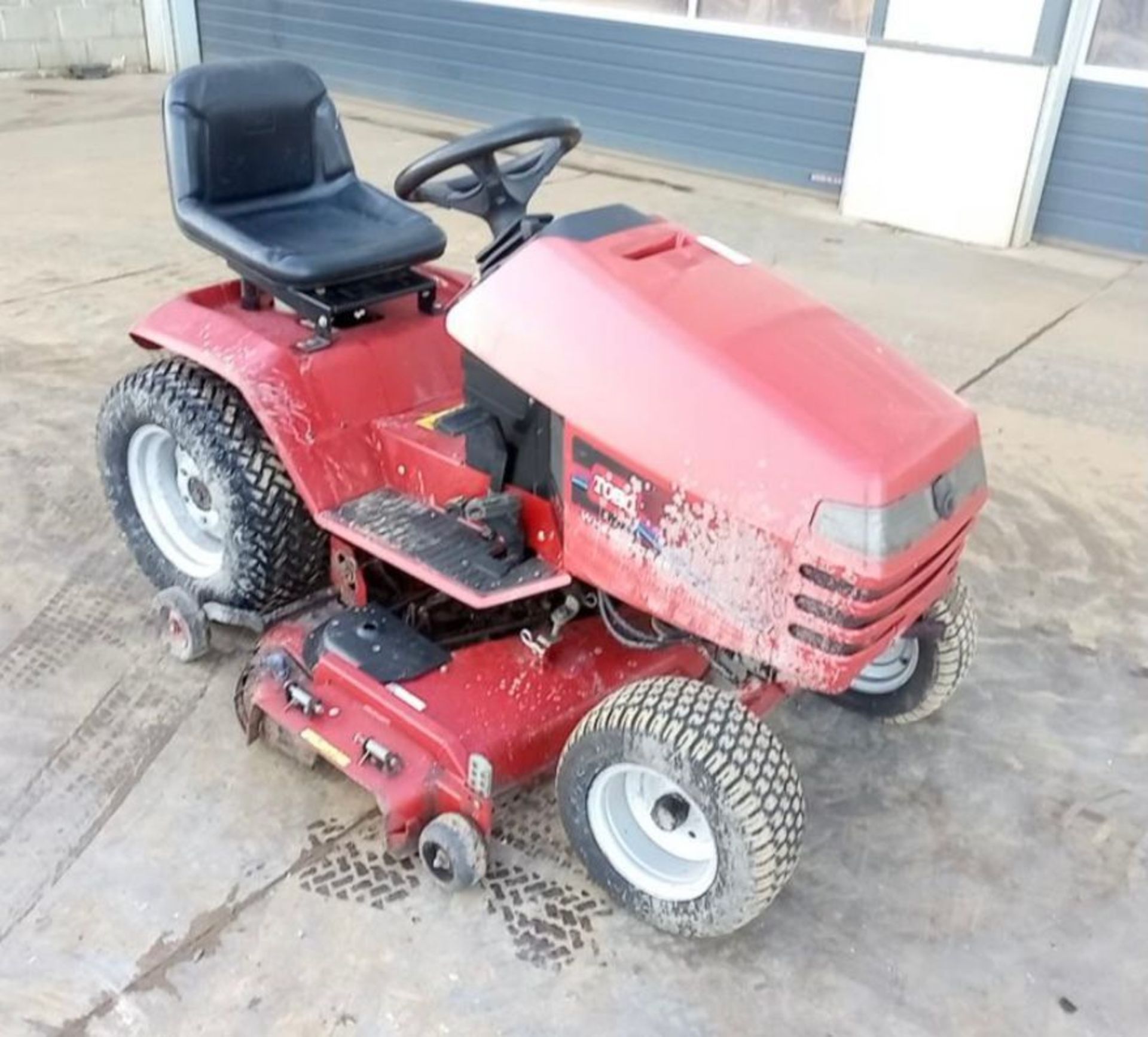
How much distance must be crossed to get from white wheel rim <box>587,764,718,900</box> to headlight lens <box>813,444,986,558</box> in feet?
1.61

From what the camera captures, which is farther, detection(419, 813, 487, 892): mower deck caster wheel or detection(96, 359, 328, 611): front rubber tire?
detection(96, 359, 328, 611): front rubber tire

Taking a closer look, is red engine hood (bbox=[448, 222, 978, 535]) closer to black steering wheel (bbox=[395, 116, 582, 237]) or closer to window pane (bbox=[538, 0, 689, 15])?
black steering wheel (bbox=[395, 116, 582, 237])

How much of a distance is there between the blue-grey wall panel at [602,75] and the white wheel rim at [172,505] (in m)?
4.58

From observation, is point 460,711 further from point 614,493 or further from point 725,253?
point 725,253

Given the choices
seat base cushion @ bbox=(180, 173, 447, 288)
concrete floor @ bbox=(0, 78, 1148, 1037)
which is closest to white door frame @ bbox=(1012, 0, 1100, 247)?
concrete floor @ bbox=(0, 78, 1148, 1037)

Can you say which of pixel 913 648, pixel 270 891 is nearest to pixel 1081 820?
pixel 913 648

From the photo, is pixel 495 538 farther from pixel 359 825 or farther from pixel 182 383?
pixel 182 383

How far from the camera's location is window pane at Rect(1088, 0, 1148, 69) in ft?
17.8

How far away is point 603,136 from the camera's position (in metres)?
7.16

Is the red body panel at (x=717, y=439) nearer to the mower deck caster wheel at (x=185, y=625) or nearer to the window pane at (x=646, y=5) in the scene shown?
the mower deck caster wheel at (x=185, y=625)

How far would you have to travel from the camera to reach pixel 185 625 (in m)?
2.55

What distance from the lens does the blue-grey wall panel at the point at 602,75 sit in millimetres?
6398

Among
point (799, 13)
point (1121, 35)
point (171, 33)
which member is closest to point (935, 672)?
point (1121, 35)

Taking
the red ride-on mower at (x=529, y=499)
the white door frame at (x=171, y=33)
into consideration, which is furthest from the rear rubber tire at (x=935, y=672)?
the white door frame at (x=171, y=33)
